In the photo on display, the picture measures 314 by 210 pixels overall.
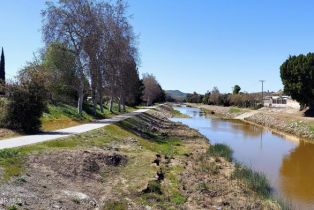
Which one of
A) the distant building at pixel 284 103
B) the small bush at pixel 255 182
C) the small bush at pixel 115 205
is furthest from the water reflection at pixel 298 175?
the distant building at pixel 284 103

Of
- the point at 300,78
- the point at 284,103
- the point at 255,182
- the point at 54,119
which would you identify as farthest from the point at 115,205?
the point at 284,103

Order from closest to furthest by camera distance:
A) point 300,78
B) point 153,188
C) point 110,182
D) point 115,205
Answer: point 115,205
point 153,188
point 110,182
point 300,78

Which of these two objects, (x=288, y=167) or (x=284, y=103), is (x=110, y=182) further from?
(x=284, y=103)

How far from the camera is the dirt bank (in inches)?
588

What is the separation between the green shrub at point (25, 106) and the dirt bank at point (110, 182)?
508 cm

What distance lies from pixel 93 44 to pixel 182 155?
73.6ft

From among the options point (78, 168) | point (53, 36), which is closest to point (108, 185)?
point (78, 168)

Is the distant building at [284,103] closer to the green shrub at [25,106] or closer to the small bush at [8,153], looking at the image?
the green shrub at [25,106]

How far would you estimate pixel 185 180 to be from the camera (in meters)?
21.0

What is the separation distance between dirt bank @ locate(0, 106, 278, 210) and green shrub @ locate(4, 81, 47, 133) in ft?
16.7

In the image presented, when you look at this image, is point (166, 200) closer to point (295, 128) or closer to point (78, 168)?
point (78, 168)

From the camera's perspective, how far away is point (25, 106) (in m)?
30.4

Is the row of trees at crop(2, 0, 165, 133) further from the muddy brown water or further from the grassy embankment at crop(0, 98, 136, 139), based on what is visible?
the muddy brown water

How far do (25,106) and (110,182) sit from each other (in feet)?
45.7
